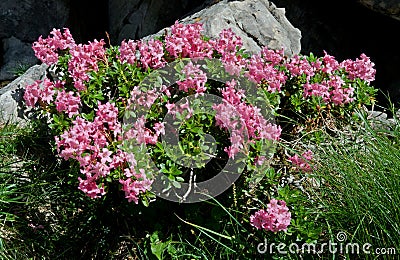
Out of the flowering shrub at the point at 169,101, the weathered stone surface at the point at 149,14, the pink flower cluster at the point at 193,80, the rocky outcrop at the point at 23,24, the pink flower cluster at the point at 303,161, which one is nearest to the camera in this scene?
the flowering shrub at the point at 169,101

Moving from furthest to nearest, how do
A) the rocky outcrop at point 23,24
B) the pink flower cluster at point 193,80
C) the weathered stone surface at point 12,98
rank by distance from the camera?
the rocky outcrop at point 23,24 < the weathered stone surface at point 12,98 < the pink flower cluster at point 193,80

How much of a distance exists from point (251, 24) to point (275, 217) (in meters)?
1.88

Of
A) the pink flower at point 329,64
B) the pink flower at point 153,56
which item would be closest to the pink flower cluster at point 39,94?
the pink flower at point 153,56

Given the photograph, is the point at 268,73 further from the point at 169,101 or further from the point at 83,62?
the point at 83,62

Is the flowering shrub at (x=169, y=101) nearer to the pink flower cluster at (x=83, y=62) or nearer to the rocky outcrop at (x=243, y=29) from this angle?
the pink flower cluster at (x=83, y=62)

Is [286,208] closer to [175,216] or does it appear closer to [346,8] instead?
[175,216]

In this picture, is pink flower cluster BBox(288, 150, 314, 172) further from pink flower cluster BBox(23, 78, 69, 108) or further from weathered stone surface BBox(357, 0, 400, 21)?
weathered stone surface BBox(357, 0, 400, 21)

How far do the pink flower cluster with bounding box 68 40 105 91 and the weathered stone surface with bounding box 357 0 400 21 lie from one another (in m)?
2.27

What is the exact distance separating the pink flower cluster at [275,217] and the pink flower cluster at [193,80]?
2.25ft

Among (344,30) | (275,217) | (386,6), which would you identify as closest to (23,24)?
(344,30)

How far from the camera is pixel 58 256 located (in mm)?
3086

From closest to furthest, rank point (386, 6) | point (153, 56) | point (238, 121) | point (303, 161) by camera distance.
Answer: point (238, 121), point (303, 161), point (153, 56), point (386, 6)

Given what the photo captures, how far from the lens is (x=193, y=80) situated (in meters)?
2.96

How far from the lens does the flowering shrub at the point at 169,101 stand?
8.96ft
